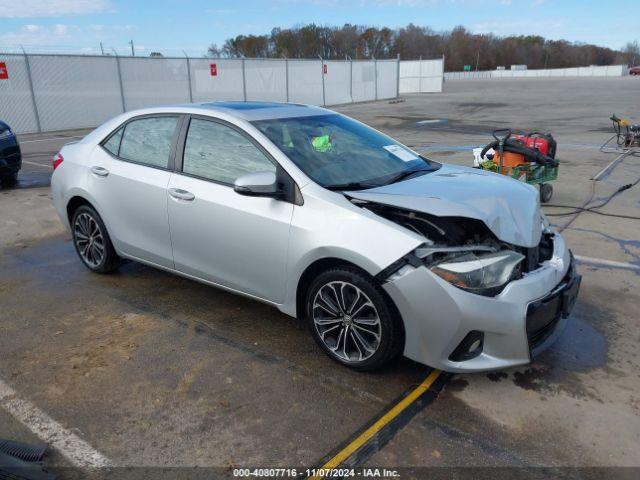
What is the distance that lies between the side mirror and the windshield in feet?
0.77

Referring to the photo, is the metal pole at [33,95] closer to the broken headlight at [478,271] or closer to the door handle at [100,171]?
the door handle at [100,171]

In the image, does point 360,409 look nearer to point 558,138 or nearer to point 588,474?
point 588,474

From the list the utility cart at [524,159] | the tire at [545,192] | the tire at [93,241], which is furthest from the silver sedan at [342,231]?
the tire at [545,192]

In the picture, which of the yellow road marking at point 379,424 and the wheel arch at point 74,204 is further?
the wheel arch at point 74,204

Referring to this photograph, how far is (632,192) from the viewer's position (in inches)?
310

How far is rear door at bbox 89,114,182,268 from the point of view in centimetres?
404

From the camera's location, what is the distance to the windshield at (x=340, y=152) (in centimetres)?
350

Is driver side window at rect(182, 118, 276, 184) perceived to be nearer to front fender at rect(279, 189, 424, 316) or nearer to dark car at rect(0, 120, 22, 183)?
front fender at rect(279, 189, 424, 316)

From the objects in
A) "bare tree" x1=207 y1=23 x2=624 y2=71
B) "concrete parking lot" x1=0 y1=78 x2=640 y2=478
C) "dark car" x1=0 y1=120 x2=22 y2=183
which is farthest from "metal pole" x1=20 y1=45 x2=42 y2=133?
"bare tree" x1=207 y1=23 x2=624 y2=71

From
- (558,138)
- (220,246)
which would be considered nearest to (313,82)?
(558,138)

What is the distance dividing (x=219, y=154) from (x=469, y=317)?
6.79 feet

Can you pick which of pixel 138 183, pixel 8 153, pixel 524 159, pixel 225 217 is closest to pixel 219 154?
pixel 225 217

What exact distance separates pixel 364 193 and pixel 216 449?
5.42ft

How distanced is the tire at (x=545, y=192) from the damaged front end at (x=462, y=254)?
4.14 m
